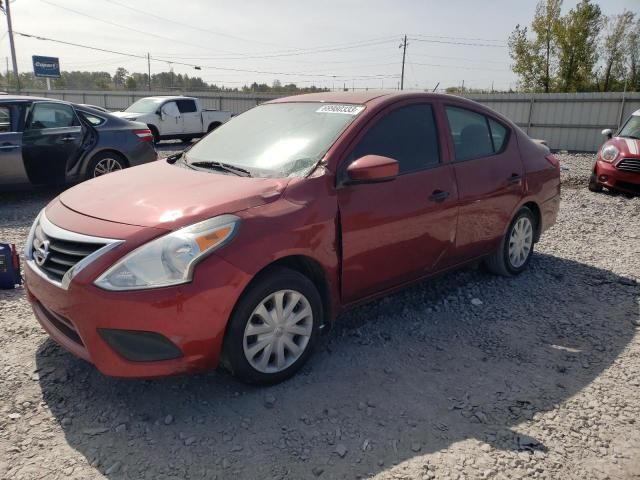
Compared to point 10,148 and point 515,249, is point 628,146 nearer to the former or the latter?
point 515,249

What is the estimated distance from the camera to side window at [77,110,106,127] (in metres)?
7.77

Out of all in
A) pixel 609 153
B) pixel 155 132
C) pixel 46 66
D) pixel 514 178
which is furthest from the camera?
pixel 46 66

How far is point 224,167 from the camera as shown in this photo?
3.46 meters

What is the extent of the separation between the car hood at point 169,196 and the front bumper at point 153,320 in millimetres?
350

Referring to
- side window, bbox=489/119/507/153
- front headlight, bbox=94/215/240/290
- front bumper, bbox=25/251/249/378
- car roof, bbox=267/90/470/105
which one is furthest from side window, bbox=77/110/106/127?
front headlight, bbox=94/215/240/290

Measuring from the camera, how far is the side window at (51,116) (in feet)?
23.7

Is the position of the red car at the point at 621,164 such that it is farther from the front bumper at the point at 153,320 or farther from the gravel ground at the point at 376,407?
the front bumper at the point at 153,320

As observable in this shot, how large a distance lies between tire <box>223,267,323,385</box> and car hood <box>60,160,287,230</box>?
1.49ft

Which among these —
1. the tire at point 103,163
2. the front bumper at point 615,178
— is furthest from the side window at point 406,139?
the front bumper at point 615,178

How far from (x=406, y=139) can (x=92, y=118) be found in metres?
5.96

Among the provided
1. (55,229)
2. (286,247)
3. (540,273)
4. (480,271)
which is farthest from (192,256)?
(540,273)

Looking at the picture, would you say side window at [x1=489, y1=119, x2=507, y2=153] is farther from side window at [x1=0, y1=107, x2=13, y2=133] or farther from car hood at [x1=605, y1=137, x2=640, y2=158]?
side window at [x1=0, y1=107, x2=13, y2=133]

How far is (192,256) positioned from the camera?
8.45 ft

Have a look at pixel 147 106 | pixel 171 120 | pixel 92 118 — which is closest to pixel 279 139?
pixel 92 118
